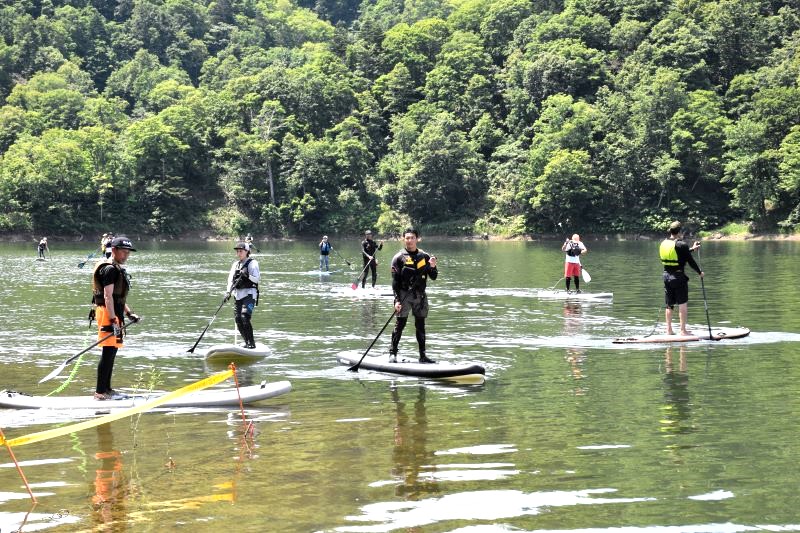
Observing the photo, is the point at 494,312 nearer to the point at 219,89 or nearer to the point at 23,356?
the point at 23,356

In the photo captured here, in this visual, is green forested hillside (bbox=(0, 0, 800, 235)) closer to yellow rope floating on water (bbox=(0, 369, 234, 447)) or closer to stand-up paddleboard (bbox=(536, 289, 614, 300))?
stand-up paddleboard (bbox=(536, 289, 614, 300))

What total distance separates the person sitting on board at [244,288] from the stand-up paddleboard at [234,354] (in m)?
0.42

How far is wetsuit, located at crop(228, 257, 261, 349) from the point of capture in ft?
58.3

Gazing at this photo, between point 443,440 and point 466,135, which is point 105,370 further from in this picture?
point 466,135

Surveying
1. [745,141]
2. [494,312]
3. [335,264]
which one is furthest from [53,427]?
[745,141]

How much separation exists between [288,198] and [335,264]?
2564 inches

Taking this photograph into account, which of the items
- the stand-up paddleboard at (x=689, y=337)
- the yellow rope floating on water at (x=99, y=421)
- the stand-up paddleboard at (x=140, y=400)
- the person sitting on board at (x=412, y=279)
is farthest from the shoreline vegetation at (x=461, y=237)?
the yellow rope floating on water at (x=99, y=421)

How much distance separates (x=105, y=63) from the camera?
624 ft

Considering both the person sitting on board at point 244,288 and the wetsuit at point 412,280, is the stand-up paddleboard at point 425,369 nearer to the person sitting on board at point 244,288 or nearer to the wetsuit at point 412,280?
the wetsuit at point 412,280

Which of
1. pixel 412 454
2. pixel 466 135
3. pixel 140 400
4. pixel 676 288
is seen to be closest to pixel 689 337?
pixel 676 288

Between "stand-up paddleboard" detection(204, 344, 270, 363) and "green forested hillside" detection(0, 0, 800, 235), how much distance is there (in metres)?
81.9

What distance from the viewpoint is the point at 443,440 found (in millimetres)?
11352

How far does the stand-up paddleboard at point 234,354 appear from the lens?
1744cm

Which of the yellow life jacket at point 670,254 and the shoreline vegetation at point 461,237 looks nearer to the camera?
the yellow life jacket at point 670,254
